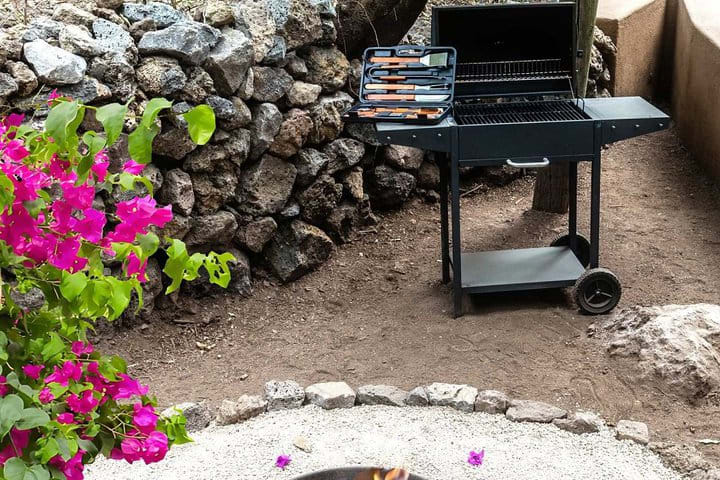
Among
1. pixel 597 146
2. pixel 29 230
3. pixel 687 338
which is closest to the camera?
pixel 29 230

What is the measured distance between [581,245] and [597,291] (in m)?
A: 0.66

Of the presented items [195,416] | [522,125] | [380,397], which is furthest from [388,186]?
[195,416]

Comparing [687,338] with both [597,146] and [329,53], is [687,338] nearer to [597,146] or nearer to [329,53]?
[597,146]

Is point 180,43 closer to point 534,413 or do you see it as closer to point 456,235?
point 456,235

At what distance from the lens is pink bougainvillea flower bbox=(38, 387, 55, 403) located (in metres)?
1.81

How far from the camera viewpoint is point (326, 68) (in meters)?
5.16

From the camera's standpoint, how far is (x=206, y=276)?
4.66 m

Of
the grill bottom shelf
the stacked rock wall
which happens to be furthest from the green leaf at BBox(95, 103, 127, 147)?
the grill bottom shelf

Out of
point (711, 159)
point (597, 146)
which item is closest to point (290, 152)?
point (597, 146)

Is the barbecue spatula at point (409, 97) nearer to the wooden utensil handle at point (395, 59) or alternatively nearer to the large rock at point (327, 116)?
the wooden utensil handle at point (395, 59)

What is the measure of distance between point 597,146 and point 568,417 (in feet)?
4.41

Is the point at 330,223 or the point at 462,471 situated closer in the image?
the point at 462,471

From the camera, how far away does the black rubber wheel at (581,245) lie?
16.4 feet

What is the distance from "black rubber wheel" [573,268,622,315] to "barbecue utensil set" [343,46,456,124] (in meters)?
1.10
